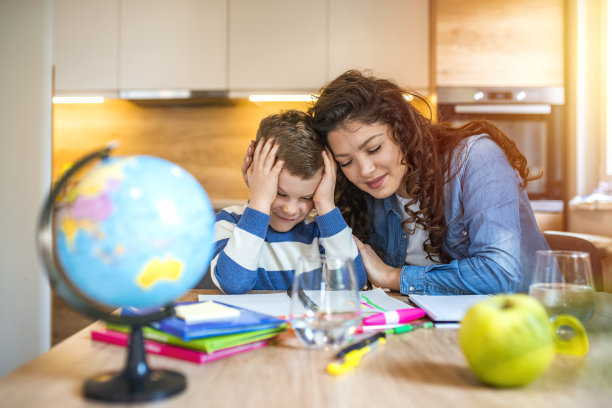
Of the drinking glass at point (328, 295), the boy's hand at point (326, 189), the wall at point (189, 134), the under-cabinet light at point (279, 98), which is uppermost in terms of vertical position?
the under-cabinet light at point (279, 98)

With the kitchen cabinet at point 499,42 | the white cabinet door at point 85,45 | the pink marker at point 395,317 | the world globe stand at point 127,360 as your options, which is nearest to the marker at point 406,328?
the pink marker at point 395,317

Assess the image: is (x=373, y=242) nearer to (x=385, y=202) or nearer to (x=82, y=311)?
(x=385, y=202)

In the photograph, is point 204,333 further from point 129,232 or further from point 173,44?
point 173,44

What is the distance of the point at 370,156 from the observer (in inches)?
54.0

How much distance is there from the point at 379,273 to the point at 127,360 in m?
0.84

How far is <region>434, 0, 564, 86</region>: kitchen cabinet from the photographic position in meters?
2.83

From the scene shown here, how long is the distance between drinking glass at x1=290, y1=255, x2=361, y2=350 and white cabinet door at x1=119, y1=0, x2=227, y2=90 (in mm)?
2605

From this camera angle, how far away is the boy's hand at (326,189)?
1345mm

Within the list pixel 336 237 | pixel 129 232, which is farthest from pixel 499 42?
pixel 129 232

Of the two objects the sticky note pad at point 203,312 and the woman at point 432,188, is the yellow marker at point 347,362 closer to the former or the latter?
the sticky note pad at point 203,312

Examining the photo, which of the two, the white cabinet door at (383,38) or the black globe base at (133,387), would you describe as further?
the white cabinet door at (383,38)

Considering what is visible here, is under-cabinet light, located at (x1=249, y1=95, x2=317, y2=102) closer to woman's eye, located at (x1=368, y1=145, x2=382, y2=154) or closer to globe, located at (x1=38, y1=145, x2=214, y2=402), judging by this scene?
woman's eye, located at (x1=368, y1=145, x2=382, y2=154)

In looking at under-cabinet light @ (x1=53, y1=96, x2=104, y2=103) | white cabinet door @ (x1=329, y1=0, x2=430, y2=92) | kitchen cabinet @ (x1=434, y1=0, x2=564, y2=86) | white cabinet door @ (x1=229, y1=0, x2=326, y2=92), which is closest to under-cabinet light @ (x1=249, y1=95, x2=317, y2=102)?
white cabinet door @ (x1=229, y1=0, x2=326, y2=92)

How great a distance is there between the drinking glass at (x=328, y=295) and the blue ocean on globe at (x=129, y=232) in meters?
0.17
